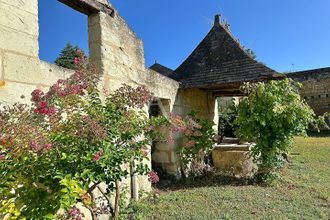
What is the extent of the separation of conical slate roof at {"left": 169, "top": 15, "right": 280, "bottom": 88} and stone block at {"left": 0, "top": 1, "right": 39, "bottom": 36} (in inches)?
181

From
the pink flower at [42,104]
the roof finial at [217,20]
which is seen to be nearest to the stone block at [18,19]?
the pink flower at [42,104]

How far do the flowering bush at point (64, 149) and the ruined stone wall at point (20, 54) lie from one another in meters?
0.25

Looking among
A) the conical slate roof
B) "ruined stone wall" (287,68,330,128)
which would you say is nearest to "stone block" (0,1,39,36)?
the conical slate roof

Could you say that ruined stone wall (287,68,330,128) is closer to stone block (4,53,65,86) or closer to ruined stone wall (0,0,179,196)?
ruined stone wall (0,0,179,196)

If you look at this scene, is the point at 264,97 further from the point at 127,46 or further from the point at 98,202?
the point at 98,202

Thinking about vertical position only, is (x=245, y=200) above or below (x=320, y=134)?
below

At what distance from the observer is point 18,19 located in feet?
11.3

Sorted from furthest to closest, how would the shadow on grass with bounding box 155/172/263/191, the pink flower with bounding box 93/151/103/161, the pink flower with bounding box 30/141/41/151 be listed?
the shadow on grass with bounding box 155/172/263/191, the pink flower with bounding box 93/151/103/161, the pink flower with bounding box 30/141/41/151

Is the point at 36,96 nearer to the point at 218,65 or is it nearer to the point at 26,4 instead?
the point at 26,4

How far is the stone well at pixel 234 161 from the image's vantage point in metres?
7.45

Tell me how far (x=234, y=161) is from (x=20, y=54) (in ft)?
18.8

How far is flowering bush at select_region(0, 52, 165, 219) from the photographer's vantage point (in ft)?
7.49

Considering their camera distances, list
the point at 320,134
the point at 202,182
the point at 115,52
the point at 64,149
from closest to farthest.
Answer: the point at 64,149, the point at 115,52, the point at 202,182, the point at 320,134

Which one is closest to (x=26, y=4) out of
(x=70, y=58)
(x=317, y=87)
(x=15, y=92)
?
(x=15, y=92)
